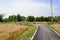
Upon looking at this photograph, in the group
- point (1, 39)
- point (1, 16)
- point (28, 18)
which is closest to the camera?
point (1, 39)

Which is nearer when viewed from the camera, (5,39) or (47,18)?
(5,39)

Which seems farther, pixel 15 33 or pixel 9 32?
pixel 15 33

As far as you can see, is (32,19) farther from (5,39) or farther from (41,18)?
(5,39)

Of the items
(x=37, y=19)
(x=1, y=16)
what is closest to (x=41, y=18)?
(x=37, y=19)

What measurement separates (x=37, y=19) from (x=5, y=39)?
13449cm

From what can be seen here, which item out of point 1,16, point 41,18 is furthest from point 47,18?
point 1,16

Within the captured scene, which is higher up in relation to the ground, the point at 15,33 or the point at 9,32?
the point at 9,32

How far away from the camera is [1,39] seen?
18047 mm

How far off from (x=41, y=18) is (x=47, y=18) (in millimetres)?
5396

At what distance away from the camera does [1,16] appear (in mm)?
97812

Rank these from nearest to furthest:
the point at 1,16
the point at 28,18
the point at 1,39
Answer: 1. the point at 1,39
2. the point at 1,16
3. the point at 28,18

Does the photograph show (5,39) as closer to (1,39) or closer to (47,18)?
(1,39)

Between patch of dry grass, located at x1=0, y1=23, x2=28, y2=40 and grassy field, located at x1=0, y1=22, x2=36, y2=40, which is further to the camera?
grassy field, located at x1=0, y1=22, x2=36, y2=40

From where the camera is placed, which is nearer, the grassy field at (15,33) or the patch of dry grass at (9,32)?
the patch of dry grass at (9,32)
